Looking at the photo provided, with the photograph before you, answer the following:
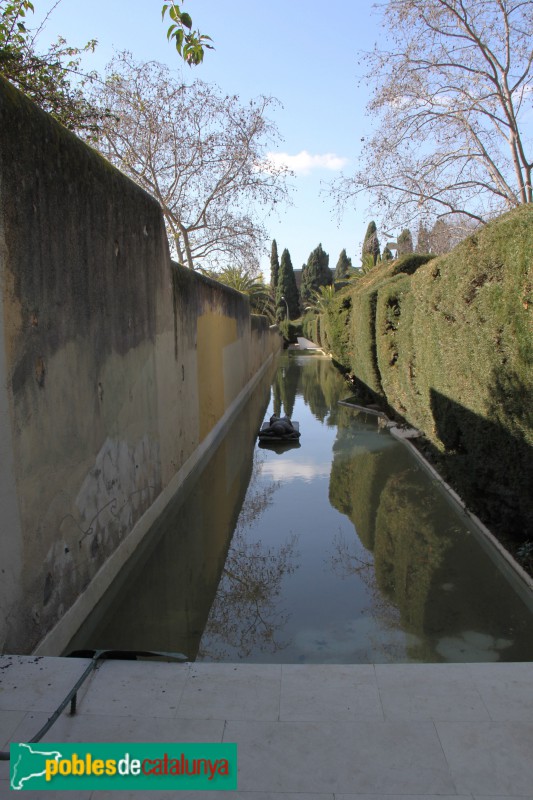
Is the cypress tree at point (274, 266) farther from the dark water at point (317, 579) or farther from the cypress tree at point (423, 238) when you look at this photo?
the dark water at point (317, 579)

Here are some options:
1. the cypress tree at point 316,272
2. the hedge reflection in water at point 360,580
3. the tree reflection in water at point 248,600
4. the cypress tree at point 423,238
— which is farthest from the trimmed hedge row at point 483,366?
the cypress tree at point 316,272

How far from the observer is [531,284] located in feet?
13.7

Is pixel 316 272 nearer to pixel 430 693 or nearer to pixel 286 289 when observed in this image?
pixel 286 289

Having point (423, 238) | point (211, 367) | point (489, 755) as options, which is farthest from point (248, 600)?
point (423, 238)

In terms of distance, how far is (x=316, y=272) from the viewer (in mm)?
64688

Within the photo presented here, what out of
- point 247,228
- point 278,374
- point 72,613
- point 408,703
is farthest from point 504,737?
point 278,374

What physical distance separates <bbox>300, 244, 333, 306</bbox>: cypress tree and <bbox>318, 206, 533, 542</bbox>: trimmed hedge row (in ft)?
188

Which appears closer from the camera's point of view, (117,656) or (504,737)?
(504,737)

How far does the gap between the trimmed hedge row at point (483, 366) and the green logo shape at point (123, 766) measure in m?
3.12

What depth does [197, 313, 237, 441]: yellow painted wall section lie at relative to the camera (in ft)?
30.3

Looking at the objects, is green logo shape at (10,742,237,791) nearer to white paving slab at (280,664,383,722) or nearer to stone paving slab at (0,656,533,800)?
stone paving slab at (0,656,533,800)

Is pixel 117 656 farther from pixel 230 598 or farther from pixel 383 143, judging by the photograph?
pixel 383 143

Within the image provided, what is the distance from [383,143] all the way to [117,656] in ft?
51.5

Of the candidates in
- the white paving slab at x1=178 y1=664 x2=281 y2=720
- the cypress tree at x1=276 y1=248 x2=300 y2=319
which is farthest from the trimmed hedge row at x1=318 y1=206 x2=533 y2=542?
the cypress tree at x1=276 y1=248 x2=300 y2=319
